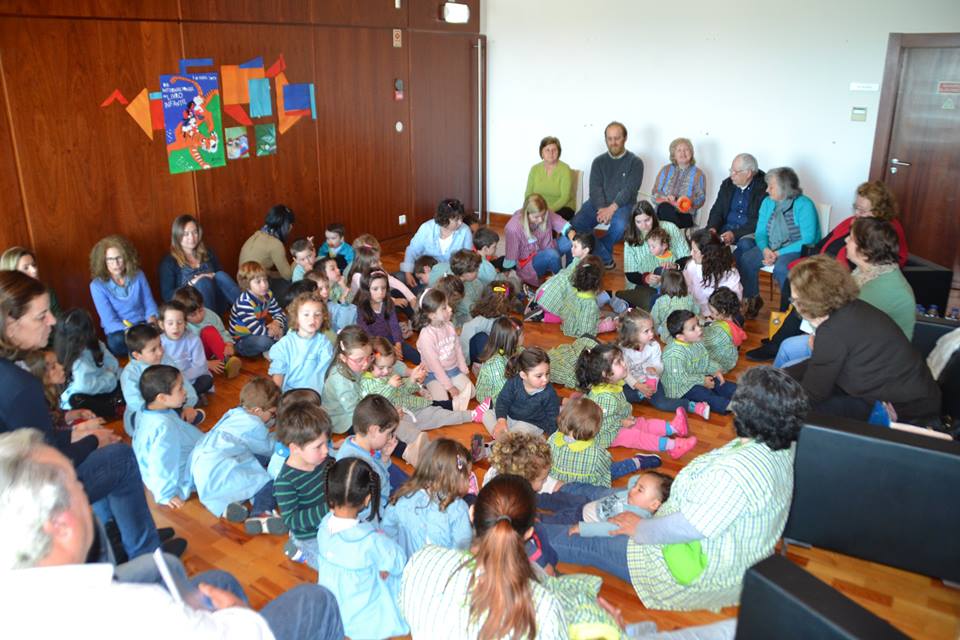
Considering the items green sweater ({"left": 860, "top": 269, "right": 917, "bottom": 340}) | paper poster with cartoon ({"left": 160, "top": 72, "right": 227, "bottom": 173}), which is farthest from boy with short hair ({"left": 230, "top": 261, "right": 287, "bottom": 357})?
green sweater ({"left": 860, "top": 269, "right": 917, "bottom": 340})

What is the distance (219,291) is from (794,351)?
4.01 m

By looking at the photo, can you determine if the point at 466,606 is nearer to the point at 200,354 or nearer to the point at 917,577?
the point at 917,577

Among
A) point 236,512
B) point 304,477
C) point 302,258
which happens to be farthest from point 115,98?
point 304,477

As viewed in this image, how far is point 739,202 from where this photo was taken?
6.46m

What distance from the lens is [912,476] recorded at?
8.95 ft

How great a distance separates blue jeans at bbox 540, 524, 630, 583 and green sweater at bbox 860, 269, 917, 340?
1.99m

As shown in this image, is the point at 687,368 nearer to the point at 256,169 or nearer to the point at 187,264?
the point at 187,264

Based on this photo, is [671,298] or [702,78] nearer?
[671,298]

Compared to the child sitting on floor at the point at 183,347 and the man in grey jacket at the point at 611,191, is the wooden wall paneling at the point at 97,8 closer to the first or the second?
the child sitting on floor at the point at 183,347

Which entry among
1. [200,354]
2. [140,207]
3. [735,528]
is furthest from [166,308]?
[735,528]

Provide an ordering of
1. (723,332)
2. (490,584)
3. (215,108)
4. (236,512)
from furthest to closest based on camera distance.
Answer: (215,108)
(723,332)
(236,512)
(490,584)

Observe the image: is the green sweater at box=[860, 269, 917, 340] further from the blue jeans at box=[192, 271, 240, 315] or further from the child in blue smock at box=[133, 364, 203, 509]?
the blue jeans at box=[192, 271, 240, 315]

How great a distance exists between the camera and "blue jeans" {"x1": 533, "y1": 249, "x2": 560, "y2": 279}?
642 centimetres

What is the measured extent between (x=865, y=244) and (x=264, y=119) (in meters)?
4.57
